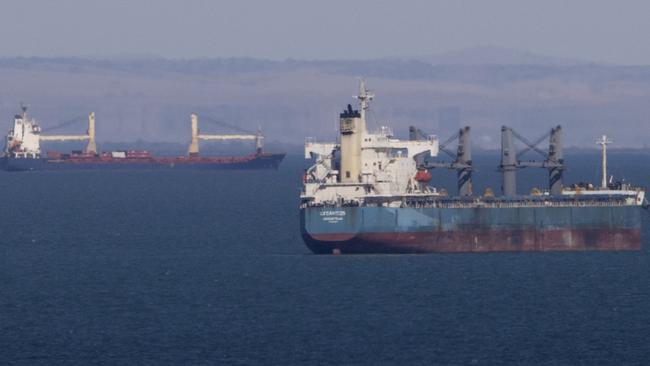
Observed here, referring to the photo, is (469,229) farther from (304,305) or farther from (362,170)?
(304,305)

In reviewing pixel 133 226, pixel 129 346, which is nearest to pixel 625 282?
pixel 129 346

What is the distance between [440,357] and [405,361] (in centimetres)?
171

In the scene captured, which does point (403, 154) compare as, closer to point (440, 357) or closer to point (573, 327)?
point (573, 327)

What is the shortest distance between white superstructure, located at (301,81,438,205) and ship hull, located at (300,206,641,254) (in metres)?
1.83

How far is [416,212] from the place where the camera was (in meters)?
95.6

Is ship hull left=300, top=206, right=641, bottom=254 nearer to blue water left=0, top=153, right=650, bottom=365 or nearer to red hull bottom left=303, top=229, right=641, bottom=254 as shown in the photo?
red hull bottom left=303, top=229, right=641, bottom=254

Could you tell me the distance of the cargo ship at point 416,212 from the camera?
94.8 meters

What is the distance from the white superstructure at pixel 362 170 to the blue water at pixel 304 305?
3.98 m

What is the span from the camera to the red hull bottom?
95188 mm

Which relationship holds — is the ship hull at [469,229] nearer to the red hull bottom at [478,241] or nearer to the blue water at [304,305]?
the red hull bottom at [478,241]

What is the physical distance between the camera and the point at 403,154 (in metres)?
104

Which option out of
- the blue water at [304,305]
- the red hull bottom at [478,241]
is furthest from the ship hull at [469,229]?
the blue water at [304,305]

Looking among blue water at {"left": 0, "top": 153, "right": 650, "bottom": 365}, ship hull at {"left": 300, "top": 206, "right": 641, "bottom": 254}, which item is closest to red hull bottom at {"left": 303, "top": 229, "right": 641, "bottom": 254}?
ship hull at {"left": 300, "top": 206, "right": 641, "bottom": 254}

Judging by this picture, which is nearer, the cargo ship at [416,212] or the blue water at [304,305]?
the blue water at [304,305]
